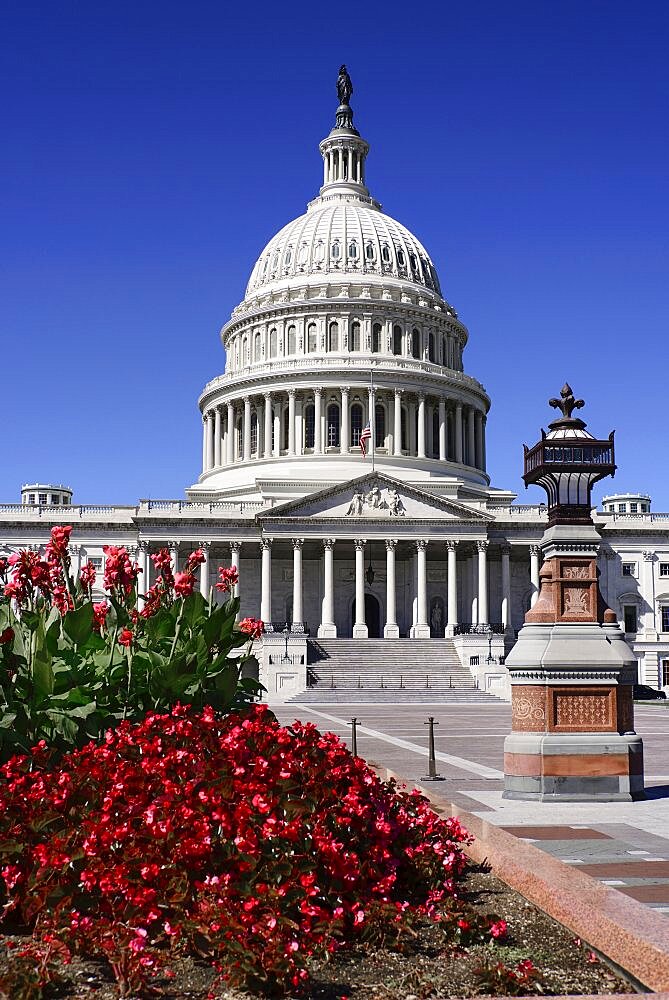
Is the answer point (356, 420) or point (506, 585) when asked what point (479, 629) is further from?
point (356, 420)

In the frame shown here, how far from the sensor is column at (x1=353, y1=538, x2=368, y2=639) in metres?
79.3

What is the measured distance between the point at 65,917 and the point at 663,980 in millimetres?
3918

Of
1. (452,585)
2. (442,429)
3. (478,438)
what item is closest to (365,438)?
(442,429)

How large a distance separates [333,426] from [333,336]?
954cm

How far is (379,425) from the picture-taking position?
329 feet

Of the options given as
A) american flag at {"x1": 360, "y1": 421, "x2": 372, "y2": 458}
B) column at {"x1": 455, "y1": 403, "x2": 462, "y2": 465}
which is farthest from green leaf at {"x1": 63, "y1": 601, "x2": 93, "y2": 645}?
column at {"x1": 455, "y1": 403, "x2": 462, "y2": 465}

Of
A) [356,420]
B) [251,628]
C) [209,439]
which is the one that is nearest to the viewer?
[251,628]

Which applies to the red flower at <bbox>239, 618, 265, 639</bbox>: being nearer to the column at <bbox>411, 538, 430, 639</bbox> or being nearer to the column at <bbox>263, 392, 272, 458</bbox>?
the column at <bbox>411, 538, 430, 639</bbox>

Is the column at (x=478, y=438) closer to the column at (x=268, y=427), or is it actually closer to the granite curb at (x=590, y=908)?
the column at (x=268, y=427)

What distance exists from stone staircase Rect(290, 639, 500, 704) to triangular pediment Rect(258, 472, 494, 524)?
10.1 m

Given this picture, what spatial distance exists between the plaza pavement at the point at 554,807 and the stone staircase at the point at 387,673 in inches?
868

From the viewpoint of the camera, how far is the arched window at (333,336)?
339 ft

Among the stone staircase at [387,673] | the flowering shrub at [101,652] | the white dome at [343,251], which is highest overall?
the white dome at [343,251]

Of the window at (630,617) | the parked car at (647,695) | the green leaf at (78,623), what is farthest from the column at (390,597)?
the green leaf at (78,623)
